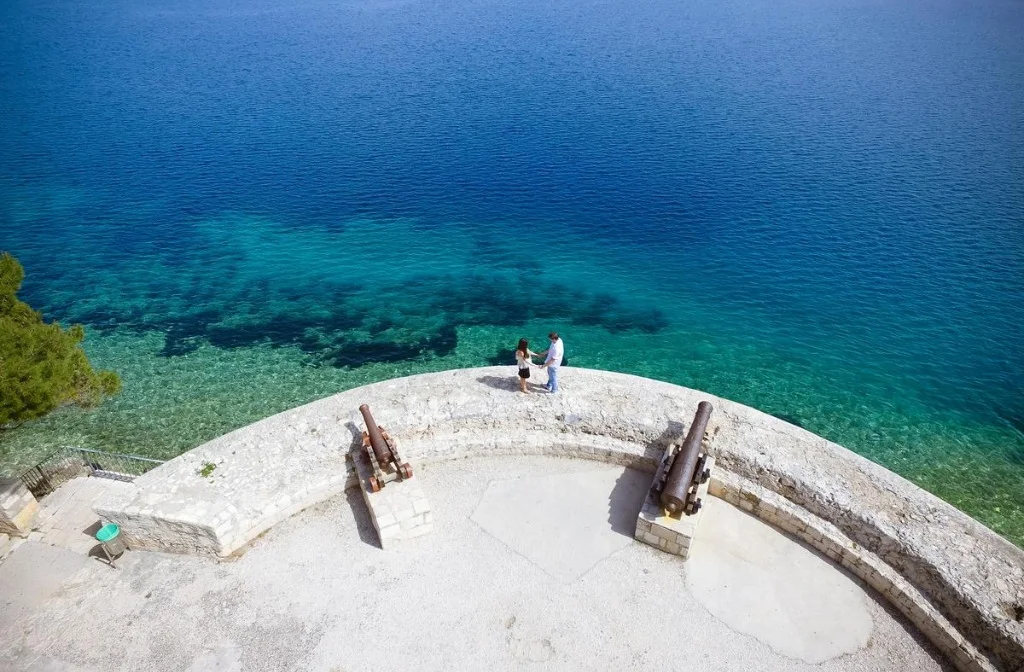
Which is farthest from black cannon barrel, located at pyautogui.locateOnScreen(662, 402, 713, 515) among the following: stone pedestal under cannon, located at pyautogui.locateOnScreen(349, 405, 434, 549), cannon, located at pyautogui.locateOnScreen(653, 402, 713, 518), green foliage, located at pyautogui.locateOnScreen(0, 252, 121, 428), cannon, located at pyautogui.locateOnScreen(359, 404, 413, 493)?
green foliage, located at pyautogui.locateOnScreen(0, 252, 121, 428)

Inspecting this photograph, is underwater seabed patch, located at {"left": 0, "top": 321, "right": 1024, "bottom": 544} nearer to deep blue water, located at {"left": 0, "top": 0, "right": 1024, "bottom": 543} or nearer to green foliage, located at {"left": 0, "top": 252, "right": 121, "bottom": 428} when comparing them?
deep blue water, located at {"left": 0, "top": 0, "right": 1024, "bottom": 543}

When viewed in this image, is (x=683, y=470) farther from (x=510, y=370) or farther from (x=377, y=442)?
(x=377, y=442)

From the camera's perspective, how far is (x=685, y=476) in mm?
8766

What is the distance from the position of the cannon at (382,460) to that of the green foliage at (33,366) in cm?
712

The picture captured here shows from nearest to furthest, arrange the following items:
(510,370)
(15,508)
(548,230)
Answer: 1. (15,508)
2. (510,370)
3. (548,230)

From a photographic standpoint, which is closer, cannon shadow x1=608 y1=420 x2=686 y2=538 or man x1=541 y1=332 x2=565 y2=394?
cannon shadow x1=608 y1=420 x2=686 y2=538

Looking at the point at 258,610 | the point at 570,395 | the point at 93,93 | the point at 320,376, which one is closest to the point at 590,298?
the point at 320,376

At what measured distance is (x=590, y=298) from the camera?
23516mm

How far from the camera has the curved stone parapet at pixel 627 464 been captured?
8.02 metres

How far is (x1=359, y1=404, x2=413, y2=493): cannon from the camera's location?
30.9 ft

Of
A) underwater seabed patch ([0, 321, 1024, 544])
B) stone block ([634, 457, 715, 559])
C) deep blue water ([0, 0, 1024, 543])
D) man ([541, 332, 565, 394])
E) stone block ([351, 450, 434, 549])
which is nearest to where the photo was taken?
stone block ([634, 457, 715, 559])

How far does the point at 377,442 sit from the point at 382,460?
303 millimetres

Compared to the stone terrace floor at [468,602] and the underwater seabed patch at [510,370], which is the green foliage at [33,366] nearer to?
the stone terrace floor at [468,602]

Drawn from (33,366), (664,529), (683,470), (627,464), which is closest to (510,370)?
(627,464)
